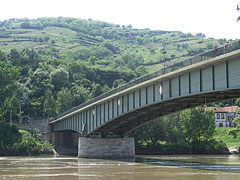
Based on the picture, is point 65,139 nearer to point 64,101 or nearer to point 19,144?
point 19,144

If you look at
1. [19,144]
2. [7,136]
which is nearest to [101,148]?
[19,144]

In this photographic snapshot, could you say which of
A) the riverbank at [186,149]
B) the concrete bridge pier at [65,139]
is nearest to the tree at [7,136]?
the concrete bridge pier at [65,139]

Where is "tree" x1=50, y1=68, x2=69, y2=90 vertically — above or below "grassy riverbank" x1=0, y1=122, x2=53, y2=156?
above

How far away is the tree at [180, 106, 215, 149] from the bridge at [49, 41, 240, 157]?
925 inches

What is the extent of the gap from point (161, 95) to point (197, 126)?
4880 centimetres

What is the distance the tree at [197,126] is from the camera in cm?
10425

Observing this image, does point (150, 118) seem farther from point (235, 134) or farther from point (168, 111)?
point (235, 134)

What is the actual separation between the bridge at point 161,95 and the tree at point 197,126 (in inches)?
925

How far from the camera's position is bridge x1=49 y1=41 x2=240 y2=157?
146 ft

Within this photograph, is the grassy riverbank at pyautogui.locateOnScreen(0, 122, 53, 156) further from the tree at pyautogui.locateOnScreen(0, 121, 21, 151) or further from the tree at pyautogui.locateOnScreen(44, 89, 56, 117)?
the tree at pyautogui.locateOnScreen(44, 89, 56, 117)

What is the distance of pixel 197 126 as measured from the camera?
343ft

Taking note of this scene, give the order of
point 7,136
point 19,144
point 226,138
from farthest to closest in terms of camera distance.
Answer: point 226,138 < point 7,136 < point 19,144

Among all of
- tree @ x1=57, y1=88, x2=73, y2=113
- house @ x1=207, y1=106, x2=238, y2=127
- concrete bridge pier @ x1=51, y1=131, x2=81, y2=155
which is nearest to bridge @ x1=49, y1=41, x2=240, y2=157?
concrete bridge pier @ x1=51, y1=131, x2=81, y2=155

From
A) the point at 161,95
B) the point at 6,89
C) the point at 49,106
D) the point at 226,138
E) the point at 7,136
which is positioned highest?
the point at 6,89
